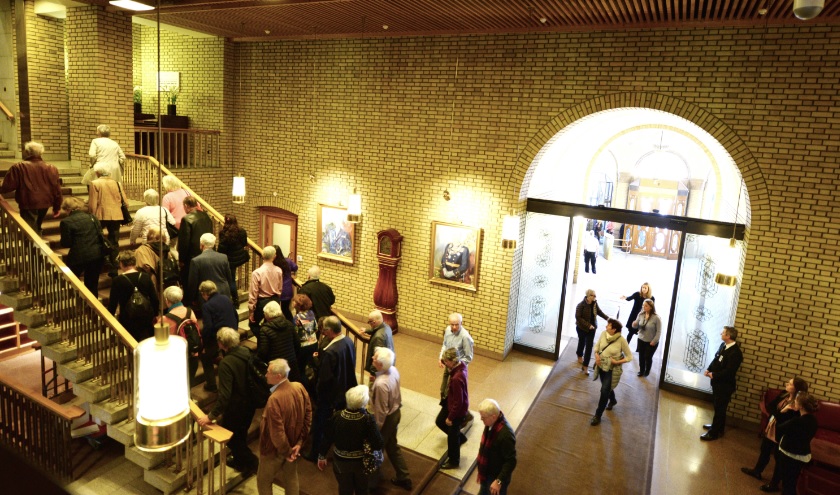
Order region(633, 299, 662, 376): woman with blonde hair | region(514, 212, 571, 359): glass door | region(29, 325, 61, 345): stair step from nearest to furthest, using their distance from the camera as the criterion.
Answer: region(29, 325, 61, 345): stair step, region(633, 299, 662, 376): woman with blonde hair, region(514, 212, 571, 359): glass door

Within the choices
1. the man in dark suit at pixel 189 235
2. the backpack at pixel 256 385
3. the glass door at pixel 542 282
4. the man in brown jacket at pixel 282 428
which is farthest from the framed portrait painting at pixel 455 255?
the man in brown jacket at pixel 282 428

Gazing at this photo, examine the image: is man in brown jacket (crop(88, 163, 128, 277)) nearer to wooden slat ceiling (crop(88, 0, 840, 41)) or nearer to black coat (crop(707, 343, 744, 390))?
wooden slat ceiling (crop(88, 0, 840, 41))

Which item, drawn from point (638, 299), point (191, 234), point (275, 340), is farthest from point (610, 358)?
point (191, 234)

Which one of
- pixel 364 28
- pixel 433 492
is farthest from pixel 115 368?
pixel 364 28

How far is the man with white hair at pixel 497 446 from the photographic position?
5633 millimetres

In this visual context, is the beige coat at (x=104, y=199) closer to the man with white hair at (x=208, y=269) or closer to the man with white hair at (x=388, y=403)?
the man with white hair at (x=208, y=269)

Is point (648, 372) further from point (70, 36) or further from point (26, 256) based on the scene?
point (70, 36)

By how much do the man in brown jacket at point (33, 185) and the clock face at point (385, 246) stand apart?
5738mm

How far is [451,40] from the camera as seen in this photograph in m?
10.5

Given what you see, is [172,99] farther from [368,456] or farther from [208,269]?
[368,456]

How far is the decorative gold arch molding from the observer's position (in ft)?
27.9

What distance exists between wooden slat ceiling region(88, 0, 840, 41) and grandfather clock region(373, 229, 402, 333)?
401 centimetres

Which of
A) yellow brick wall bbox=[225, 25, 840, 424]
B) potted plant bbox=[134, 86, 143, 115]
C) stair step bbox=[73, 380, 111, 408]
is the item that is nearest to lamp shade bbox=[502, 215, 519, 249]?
yellow brick wall bbox=[225, 25, 840, 424]

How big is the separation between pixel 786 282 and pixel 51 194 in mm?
10561
